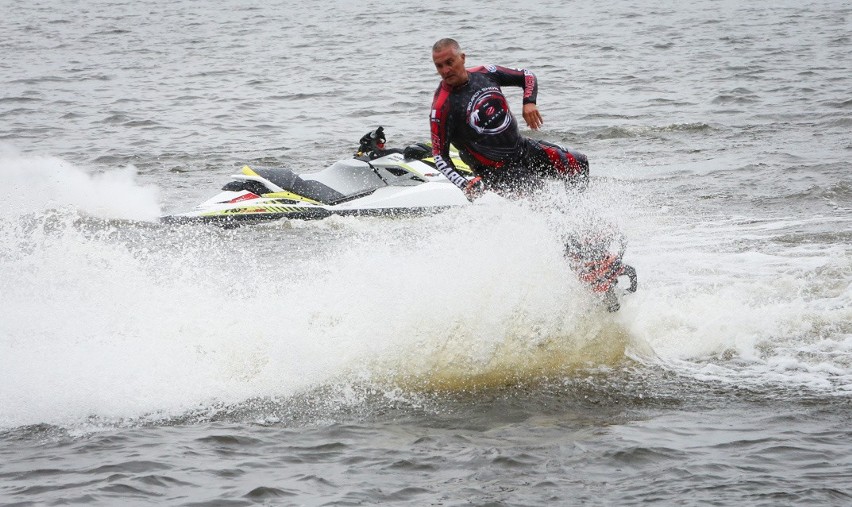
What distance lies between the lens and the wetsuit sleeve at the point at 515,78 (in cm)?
752

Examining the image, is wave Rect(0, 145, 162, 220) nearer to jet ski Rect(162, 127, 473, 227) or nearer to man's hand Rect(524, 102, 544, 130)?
jet ski Rect(162, 127, 473, 227)

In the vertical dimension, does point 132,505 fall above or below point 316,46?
below

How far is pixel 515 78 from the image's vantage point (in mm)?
7680

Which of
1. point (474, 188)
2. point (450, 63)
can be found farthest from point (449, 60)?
point (474, 188)

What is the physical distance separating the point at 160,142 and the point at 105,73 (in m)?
10.1

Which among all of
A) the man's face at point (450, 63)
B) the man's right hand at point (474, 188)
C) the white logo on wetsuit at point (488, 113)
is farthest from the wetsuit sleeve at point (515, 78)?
the man's right hand at point (474, 188)

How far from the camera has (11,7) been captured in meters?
45.0

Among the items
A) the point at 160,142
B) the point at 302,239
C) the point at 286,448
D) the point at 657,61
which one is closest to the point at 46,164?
the point at 160,142

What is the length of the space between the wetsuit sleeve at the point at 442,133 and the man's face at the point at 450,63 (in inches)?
5.2

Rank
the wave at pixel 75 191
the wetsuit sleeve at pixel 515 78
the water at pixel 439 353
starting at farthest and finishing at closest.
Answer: the wave at pixel 75 191
the wetsuit sleeve at pixel 515 78
the water at pixel 439 353

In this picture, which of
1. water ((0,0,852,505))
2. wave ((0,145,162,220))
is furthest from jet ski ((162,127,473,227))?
wave ((0,145,162,220))

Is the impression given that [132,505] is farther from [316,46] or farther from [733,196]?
[316,46]

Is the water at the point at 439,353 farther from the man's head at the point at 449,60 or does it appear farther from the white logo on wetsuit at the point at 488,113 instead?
the man's head at the point at 449,60

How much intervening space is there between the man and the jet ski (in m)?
4.90
